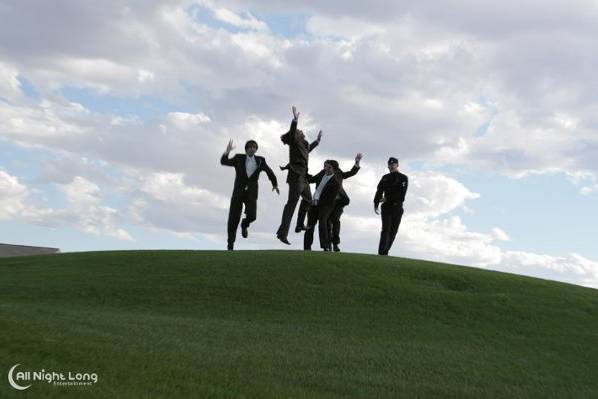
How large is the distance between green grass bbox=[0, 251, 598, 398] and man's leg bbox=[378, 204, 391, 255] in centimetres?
A: 139

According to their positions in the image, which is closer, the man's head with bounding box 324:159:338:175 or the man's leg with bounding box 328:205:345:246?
the man's head with bounding box 324:159:338:175

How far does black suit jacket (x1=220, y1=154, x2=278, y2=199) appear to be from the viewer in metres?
20.0

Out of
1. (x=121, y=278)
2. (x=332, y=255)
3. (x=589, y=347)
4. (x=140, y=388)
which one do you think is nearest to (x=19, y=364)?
(x=140, y=388)

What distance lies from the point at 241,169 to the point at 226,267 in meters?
3.77

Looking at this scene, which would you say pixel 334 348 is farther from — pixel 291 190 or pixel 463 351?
pixel 291 190

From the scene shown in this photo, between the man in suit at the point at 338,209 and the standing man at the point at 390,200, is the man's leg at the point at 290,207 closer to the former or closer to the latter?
the man in suit at the point at 338,209

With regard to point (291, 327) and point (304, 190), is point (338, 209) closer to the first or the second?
point (304, 190)

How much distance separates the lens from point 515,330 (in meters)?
13.7

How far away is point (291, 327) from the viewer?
12727 mm

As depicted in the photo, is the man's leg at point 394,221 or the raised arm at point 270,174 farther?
the man's leg at point 394,221

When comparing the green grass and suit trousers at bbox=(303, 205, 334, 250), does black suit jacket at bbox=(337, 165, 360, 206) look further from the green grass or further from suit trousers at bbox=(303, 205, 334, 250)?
the green grass

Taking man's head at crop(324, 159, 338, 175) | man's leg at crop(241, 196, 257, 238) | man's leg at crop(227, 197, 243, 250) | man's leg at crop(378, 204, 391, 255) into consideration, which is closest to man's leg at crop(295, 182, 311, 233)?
man's head at crop(324, 159, 338, 175)

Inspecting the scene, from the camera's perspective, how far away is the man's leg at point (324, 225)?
66.7 feet

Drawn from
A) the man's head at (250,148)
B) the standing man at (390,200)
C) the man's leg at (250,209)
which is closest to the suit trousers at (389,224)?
the standing man at (390,200)
